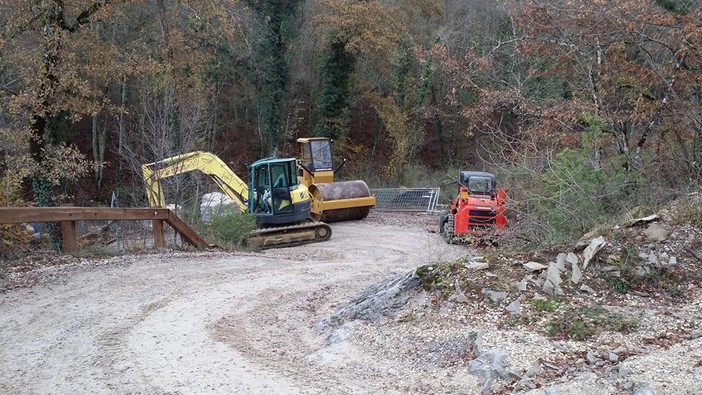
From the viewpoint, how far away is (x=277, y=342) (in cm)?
704

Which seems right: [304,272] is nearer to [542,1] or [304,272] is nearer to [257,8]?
[542,1]

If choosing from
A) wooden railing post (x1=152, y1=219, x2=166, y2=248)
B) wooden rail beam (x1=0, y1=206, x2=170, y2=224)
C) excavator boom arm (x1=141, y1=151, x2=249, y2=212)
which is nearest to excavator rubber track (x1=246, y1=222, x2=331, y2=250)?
excavator boom arm (x1=141, y1=151, x2=249, y2=212)

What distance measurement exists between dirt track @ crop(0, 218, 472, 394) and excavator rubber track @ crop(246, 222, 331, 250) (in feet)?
19.4

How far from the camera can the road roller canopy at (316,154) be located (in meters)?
24.2

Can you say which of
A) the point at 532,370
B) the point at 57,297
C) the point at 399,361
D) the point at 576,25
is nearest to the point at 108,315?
the point at 57,297

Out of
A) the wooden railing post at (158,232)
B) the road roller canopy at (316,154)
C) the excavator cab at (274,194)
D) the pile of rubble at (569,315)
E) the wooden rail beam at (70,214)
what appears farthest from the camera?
the road roller canopy at (316,154)

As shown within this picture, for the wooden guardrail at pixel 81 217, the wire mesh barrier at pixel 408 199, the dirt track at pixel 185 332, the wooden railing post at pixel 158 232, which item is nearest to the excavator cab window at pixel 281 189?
the wooden guardrail at pixel 81 217

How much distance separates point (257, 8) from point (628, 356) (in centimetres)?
2739

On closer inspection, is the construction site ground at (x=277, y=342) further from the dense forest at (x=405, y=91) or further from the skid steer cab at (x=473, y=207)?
the skid steer cab at (x=473, y=207)

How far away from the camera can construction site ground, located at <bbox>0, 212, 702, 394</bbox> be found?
5195 mm

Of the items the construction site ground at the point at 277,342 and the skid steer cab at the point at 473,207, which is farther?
the skid steer cab at the point at 473,207

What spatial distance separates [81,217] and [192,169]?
877 centimetres

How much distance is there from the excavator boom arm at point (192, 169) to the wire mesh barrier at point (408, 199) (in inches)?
359

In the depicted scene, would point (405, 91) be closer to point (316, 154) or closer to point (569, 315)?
point (316, 154)
